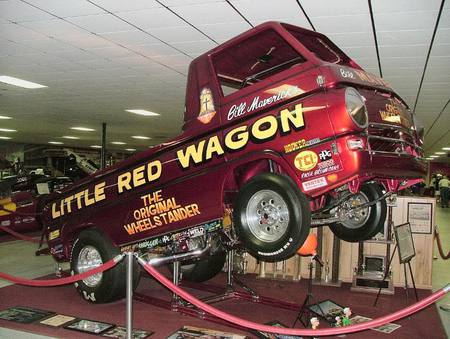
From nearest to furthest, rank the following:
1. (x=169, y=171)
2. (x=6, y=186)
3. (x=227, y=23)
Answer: (x=169, y=171) → (x=227, y=23) → (x=6, y=186)

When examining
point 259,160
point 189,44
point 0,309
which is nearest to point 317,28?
point 189,44

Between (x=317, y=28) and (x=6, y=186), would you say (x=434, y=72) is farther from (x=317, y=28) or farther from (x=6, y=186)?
(x=6, y=186)

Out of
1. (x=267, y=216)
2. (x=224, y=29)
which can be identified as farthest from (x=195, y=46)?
(x=267, y=216)

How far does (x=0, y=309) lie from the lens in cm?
527

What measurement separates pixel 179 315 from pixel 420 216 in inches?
163

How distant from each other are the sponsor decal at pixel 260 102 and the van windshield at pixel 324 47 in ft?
2.77

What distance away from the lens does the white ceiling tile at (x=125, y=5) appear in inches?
173

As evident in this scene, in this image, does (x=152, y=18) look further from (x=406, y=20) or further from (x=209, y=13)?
(x=406, y=20)

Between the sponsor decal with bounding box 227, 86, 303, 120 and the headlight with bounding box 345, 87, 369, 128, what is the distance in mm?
368

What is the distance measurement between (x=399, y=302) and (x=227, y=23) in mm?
4317

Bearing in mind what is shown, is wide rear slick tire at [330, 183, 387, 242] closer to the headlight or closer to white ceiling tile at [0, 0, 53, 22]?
the headlight

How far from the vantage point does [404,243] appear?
5.70 metres

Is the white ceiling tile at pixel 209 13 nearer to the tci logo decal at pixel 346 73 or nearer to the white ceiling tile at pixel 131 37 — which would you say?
the white ceiling tile at pixel 131 37

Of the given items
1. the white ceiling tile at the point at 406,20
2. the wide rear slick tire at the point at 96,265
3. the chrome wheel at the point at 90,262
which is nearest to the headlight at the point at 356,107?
the white ceiling tile at the point at 406,20
